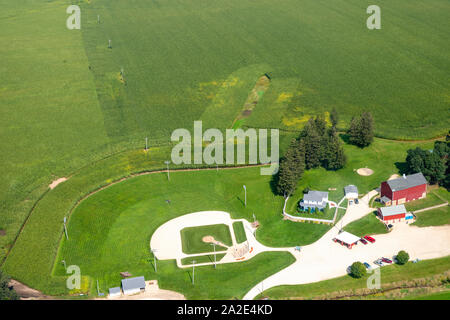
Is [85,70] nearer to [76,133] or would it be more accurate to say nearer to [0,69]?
[0,69]

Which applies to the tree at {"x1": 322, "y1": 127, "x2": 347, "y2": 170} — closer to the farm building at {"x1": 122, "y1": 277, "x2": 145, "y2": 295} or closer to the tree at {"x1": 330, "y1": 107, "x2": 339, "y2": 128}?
the tree at {"x1": 330, "y1": 107, "x2": 339, "y2": 128}

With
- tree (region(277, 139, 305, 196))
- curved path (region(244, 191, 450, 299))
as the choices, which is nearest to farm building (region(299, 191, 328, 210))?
tree (region(277, 139, 305, 196))

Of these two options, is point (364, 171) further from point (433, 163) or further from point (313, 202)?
point (313, 202)

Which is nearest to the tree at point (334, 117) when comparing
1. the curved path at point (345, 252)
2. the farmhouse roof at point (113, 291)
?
the curved path at point (345, 252)

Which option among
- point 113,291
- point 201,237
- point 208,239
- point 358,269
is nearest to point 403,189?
point 358,269

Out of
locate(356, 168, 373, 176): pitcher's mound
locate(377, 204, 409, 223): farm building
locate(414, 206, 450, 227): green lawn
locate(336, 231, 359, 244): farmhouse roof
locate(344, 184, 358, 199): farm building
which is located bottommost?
locate(336, 231, 359, 244): farmhouse roof

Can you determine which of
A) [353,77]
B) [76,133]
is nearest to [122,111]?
[76,133]
